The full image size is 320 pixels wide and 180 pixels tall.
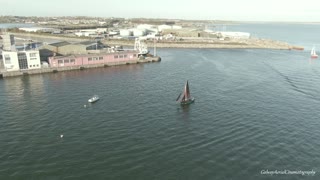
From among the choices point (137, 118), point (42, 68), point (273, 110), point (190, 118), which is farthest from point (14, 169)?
point (42, 68)

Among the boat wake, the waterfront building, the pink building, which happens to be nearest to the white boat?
the pink building

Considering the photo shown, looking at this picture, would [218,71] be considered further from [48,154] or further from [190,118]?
[48,154]

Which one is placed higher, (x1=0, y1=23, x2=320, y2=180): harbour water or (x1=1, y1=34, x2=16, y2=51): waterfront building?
(x1=1, y1=34, x2=16, y2=51): waterfront building

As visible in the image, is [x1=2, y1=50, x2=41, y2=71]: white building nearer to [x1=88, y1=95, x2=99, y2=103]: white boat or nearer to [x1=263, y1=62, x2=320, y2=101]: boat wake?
[x1=88, y1=95, x2=99, y2=103]: white boat

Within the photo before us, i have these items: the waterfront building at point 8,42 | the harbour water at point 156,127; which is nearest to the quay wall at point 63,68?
the harbour water at point 156,127

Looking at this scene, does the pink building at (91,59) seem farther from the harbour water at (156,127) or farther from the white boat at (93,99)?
the white boat at (93,99)

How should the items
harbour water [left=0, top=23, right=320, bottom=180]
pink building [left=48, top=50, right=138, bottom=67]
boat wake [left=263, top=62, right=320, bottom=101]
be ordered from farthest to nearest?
1. pink building [left=48, top=50, right=138, bottom=67]
2. boat wake [left=263, top=62, right=320, bottom=101]
3. harbour water [left=0, top=23, right=320, bottom=180]
